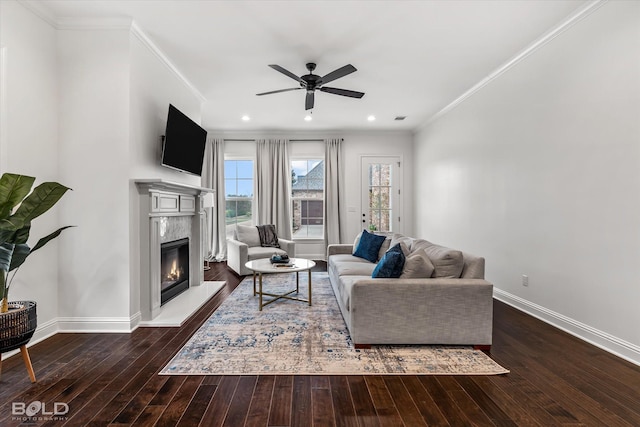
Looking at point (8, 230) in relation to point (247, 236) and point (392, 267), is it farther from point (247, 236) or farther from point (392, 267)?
point (247, 236)

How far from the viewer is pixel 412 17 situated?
9.16ft

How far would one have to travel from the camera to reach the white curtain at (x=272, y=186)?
6703mm

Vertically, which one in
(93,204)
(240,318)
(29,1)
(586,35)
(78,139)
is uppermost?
(29,1)

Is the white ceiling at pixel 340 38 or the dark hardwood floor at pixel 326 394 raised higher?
the white ceiling at pixel 340 38

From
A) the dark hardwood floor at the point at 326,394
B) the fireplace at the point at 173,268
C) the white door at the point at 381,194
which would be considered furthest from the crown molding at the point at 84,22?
the white door at the point at 381,194

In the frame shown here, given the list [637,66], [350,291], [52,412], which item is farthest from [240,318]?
[637,66]

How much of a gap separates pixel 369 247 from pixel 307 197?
3032 mm

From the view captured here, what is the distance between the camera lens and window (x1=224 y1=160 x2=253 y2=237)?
6887mm

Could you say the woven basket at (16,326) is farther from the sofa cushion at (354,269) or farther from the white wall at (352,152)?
the white wall at (352,152)

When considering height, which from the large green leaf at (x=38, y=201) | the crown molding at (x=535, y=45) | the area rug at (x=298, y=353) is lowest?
the area rug at (x=298, y=353)

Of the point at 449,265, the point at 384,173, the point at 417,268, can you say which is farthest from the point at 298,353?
the point at 384,173

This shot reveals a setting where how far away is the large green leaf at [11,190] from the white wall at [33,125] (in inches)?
29.2

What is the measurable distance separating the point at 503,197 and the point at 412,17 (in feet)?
7.78

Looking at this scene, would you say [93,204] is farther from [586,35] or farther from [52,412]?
[586,35]
